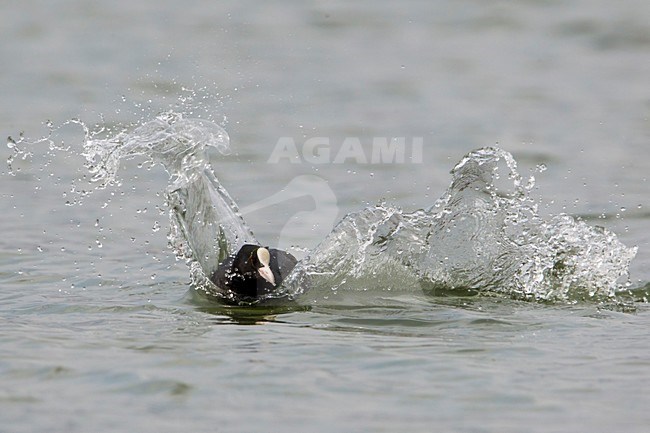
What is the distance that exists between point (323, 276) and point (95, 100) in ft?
15.4

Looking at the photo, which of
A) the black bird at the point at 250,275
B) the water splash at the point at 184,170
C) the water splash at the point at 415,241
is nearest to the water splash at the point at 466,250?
the water splash at the point at 415,241

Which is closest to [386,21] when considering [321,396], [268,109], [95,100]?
[268,109]

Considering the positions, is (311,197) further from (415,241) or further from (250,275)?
(250,275)

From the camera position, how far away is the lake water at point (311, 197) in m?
4.08

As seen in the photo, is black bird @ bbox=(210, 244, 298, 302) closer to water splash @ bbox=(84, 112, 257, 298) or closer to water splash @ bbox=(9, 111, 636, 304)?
water splash @ bbox=(9, 111, 636, 304)

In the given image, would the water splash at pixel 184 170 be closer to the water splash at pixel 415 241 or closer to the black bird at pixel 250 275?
the water splash at pixel 415 241

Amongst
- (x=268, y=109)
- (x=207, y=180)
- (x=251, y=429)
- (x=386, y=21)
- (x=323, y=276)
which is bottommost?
(x=251, y=429)

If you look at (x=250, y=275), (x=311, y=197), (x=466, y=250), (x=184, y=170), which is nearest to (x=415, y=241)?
(x=466, y=250)

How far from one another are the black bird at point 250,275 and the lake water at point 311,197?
0.66 ft

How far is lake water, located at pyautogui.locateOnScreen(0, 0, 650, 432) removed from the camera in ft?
13.4

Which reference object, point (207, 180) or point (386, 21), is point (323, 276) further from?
point (386, 21)

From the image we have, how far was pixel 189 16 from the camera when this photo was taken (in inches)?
476

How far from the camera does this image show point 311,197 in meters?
8.44

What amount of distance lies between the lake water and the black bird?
201 millimetres
